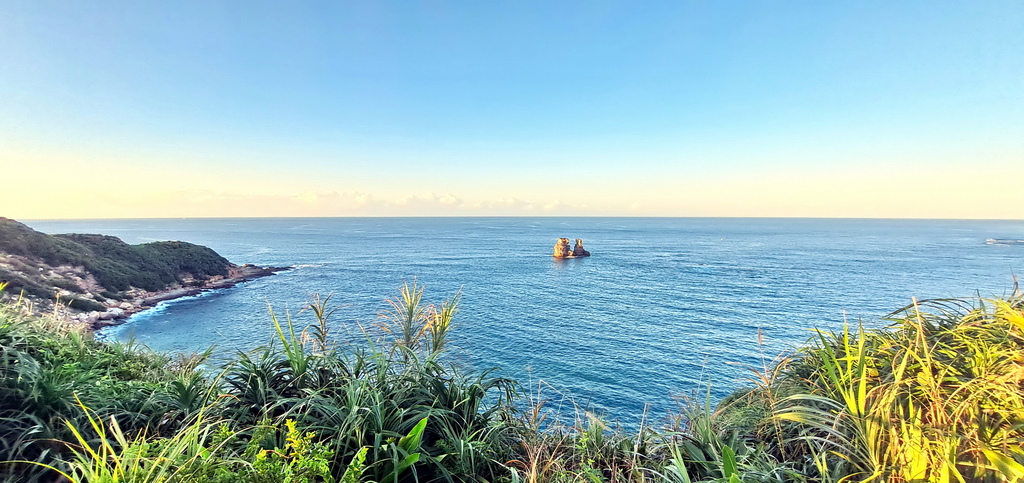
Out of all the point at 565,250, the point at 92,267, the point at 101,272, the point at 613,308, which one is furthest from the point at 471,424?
the point at 565,250

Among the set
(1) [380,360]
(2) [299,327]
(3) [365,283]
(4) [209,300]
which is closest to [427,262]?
(3) [365,283]

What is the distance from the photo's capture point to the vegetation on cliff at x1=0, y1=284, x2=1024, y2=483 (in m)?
2.53

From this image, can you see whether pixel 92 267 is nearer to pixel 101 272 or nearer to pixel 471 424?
pixel 101 272

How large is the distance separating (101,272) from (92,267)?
0.84m

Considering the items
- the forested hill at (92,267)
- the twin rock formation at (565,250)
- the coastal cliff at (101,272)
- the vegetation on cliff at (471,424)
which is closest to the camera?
the vegetation on cliff at (471,424)

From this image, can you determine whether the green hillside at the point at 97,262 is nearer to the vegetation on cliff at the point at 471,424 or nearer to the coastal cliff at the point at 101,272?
the coastal cliff at the point at 101,272

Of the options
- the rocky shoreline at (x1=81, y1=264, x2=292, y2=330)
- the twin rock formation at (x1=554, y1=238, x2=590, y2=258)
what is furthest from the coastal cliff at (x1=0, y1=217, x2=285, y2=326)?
the twin rock formation at (x1=554, y1=238, x2=590, y2=258)

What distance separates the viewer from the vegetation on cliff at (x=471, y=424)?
99.7 inches

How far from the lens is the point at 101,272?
3628 centimetres

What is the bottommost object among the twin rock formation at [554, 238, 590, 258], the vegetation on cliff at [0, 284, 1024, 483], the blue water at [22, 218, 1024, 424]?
the blue water at [22, 218, 1024, 424]

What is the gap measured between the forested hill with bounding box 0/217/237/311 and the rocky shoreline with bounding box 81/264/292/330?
0.66 metres

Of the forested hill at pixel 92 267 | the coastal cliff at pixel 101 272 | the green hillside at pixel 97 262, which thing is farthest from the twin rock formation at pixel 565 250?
the green hillside at pixel 97 262

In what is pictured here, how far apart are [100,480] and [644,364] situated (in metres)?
22.2

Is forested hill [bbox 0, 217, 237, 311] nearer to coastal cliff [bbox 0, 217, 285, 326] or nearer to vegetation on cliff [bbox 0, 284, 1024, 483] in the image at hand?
coastal cliff [bbox 0, 217, 285, 326]
